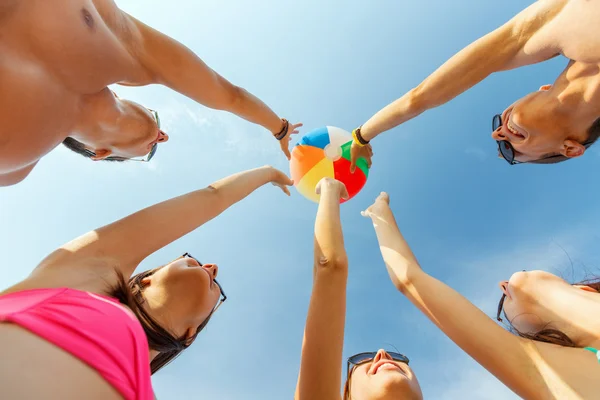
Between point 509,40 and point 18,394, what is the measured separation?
424cm

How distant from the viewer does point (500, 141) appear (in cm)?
374

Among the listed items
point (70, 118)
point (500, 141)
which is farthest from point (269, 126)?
point (500, 141)

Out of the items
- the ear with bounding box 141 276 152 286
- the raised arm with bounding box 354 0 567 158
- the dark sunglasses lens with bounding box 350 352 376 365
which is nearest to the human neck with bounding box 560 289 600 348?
the dark sunglasses lens with bounding box 350 352 376 365

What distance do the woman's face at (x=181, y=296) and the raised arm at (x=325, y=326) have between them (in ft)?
5.38

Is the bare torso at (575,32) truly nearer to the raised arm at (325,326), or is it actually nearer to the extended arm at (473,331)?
the extended arm at (473,331)

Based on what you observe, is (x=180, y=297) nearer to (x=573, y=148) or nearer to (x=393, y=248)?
(x=393, y=248)

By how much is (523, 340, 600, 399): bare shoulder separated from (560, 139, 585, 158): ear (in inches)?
79.2

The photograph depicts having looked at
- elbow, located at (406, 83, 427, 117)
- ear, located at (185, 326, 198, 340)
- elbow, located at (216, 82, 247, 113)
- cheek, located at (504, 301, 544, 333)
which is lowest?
ear, located at (185, 326, 198, 340)

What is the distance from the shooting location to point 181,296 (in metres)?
3.12

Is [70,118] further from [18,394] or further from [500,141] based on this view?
[500,141]

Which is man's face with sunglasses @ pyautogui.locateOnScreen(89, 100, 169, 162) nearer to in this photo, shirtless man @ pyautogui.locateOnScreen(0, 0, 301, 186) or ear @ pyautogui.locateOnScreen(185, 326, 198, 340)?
shirtless man @ pyautogui.locateOnScreen(0, 0, 301, 186)

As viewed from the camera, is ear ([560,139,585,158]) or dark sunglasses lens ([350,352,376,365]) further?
dark sunglasses lens ([350,352,376,365])

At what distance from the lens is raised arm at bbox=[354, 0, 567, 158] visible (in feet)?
9.61

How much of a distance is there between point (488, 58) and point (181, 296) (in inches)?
147
